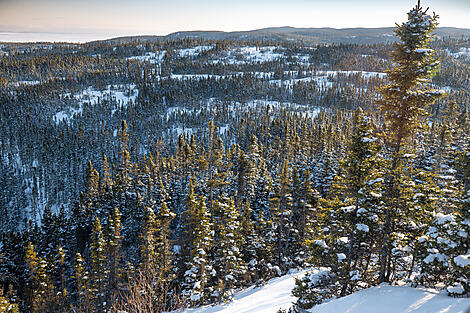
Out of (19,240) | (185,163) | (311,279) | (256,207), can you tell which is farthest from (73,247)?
(311,279)

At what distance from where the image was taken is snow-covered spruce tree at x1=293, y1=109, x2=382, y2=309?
1648 centimetres

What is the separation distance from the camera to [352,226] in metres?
17.1

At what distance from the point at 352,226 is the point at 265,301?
34.2ft

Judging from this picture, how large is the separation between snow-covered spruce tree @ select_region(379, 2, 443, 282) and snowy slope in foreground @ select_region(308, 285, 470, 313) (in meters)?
2.98

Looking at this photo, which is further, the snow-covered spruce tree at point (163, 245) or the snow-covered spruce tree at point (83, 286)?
the snow-covered spruce tree at point (83, 286)

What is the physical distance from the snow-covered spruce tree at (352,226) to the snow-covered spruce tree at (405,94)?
0.88 metres

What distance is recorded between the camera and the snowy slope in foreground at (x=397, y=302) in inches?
428

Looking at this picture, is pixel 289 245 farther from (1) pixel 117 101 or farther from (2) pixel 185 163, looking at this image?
(1) pixel 117 101

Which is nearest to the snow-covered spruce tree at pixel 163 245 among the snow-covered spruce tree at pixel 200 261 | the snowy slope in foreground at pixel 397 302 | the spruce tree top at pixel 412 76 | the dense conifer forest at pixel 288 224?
the dense conifer forest at pixel 288 224

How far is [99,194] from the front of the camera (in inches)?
2512

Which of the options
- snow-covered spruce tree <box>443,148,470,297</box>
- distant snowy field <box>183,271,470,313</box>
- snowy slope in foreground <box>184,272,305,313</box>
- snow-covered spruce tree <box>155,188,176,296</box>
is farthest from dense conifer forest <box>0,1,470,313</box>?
snowy slope in foreground <box>184,272,305,313</box>

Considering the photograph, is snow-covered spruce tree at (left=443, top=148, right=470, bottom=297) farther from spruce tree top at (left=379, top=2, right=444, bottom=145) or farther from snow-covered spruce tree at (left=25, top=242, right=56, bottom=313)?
snow-covered spruce tree at (left=25, top=242, right=56, bottom=313)

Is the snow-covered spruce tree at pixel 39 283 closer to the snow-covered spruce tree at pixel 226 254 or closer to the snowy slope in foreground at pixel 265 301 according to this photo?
the snowy slope in foreground at pixel 265 301

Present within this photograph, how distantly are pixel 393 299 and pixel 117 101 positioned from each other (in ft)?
687
